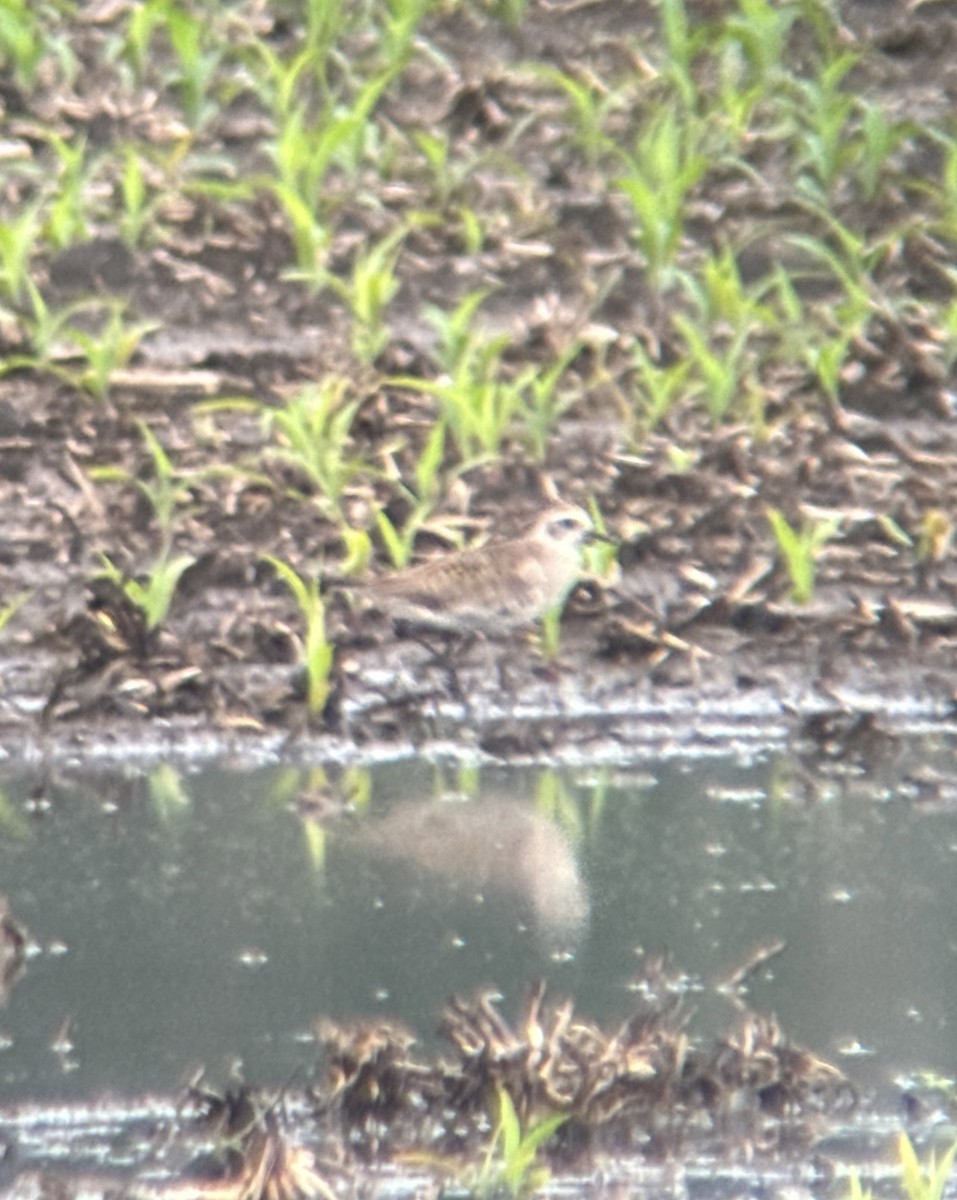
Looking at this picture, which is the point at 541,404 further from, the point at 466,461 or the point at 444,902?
the point at 444,902

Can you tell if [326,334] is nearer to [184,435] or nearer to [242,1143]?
[184,435]

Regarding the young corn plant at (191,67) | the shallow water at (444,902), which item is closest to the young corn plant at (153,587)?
the shallow water at (444,902)

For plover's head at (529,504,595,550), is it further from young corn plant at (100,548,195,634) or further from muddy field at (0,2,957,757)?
young corn plant at (100,548,195,634)

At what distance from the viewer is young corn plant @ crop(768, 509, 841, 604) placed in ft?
24.4

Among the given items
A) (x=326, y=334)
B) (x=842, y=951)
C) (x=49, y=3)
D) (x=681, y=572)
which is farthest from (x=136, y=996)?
(x=49, y=3)

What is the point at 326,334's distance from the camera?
8273 millimetres

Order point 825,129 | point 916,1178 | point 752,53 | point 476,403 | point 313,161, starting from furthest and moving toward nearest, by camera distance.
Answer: point 752,53, point 825,129, point 313,161, point 476,403, point 916,1178

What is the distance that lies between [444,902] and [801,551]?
208cm

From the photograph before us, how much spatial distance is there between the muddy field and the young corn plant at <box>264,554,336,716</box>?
0.04 m

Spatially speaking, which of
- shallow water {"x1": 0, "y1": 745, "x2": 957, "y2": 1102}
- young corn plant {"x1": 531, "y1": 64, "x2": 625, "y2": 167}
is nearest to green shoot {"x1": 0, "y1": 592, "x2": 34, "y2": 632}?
shallow water {"x1": 0, "y1": 745, "x2": 957, "y2": 1102}

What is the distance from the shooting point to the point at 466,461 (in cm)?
782

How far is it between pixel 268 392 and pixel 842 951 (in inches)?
128

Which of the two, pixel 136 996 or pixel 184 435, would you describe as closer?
pixel 136 996

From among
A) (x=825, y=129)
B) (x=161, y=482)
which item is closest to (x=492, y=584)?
(x=161, y=482)
